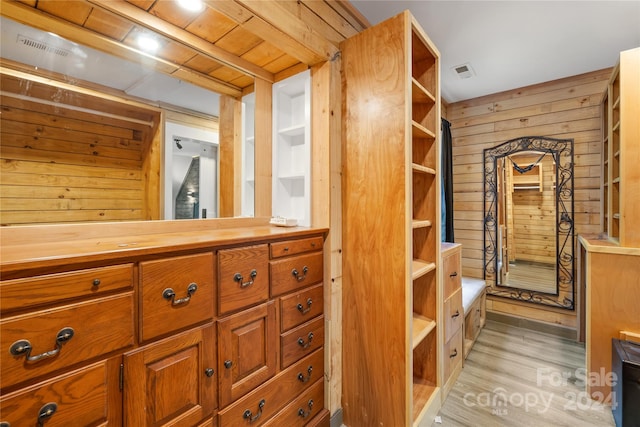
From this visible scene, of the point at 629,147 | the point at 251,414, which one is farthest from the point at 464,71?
the point at 251,414

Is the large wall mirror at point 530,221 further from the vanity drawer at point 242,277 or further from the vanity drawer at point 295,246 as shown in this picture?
the vanity drawer at point 242,277

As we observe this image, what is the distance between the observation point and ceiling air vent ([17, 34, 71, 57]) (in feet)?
3.16

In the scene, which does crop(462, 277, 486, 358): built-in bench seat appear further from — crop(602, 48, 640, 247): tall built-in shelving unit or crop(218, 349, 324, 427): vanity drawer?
crop(218, 349, 324, 427): vanity drawer

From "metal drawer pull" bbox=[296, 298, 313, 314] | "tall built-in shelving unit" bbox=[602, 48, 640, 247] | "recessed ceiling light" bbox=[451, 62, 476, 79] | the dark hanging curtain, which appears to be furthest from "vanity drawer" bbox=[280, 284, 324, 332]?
"recessed ceiling light" bbox=[451, 62, 476, 79]

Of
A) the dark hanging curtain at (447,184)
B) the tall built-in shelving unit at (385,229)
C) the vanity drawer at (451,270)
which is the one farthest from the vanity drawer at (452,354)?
the dark hanging curtain at (447,184)

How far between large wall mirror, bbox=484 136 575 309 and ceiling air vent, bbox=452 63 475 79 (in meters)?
0.91

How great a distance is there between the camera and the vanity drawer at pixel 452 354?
6.21ft

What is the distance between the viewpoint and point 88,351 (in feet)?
2.49

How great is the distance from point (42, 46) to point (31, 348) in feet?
3.33

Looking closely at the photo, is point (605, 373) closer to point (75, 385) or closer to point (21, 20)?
point (75, 385)

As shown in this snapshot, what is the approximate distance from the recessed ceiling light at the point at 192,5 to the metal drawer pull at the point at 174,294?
116 centimetres

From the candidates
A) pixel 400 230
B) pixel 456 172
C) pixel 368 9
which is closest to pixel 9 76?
pixel 400 230

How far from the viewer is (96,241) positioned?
100 cm

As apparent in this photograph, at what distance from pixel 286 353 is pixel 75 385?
0.79 metres
